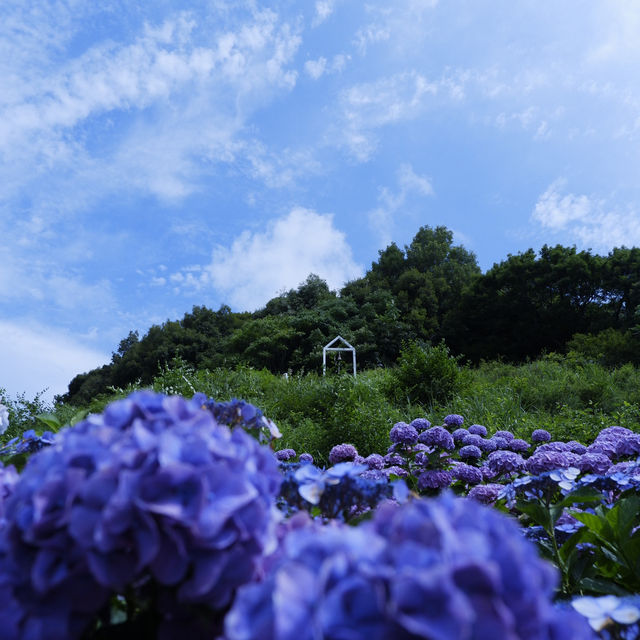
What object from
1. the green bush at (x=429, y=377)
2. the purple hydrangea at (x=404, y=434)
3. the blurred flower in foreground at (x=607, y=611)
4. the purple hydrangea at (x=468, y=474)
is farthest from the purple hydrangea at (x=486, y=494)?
the green bush at (x=429, y=377)

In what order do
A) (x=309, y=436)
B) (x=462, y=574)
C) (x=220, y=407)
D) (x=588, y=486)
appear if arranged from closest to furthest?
(x=462, y=574) → (x=220, y=407) → (x=588, y=486) → (x=309, y=436)

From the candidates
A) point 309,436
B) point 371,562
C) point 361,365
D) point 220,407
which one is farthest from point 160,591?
point 361,365

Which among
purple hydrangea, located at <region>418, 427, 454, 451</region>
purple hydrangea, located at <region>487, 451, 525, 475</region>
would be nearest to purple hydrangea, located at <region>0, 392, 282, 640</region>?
purple hydrangea, located at <region>487, 451, 525, 475</region>

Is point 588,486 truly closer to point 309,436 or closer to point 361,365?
point 309,436

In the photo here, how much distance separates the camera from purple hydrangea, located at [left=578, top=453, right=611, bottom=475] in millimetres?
2531

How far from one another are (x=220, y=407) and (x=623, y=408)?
23.6 feet

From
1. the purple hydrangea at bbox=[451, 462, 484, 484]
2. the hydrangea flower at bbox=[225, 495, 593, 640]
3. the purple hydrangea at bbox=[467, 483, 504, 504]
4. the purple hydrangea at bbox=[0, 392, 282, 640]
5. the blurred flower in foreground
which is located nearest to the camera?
the hydrangea flower at bbox=[225, 495, 593, 640]

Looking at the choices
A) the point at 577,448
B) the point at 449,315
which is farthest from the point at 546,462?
the point at 449,315

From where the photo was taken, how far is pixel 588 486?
1934mm

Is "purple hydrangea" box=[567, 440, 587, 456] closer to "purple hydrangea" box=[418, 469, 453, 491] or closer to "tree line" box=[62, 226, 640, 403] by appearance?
"purple hydrangea" box=[418, 469, 453, 491]

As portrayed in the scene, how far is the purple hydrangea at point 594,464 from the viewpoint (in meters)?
2.53

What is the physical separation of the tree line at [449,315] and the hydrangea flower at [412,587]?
16.4 m

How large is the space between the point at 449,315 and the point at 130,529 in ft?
78.5

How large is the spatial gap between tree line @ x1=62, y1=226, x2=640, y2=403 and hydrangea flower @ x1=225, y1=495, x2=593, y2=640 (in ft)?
53.9
